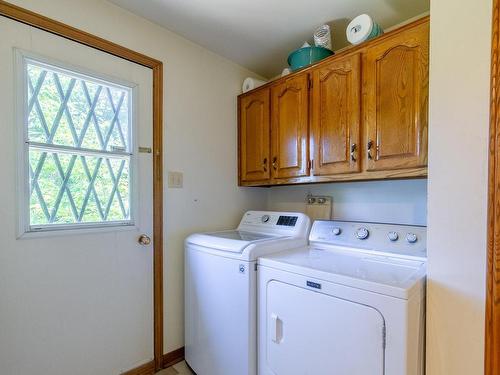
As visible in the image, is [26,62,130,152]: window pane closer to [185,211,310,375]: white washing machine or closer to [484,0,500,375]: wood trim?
[185,211,310,375]: white washing machine

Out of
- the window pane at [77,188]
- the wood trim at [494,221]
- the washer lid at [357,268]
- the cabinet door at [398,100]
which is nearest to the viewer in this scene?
the wood trim at [494,221]

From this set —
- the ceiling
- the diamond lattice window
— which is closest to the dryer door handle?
the diamond lattice window

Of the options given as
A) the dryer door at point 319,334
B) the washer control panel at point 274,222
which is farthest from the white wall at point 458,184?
Result: the washer control panel at point 274,222

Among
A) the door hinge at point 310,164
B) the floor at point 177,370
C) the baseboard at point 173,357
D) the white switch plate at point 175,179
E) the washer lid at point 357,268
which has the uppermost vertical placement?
the door hinge at point 310,164

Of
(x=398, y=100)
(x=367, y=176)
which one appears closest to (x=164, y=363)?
(x=367, y=176)

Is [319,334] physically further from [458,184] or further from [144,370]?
[144,370]

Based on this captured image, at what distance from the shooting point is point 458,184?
3.04 feet

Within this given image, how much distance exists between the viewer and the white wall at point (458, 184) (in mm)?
875

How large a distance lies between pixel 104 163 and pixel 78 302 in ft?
2.63

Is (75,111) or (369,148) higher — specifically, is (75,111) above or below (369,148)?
above

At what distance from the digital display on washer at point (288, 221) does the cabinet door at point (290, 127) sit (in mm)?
299

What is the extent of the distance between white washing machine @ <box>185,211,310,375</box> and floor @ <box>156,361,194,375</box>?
5cm

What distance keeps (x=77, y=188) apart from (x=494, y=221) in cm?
188

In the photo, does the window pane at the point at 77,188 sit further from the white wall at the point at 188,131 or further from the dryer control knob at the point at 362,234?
the dryer control knob at the point at 362,234
